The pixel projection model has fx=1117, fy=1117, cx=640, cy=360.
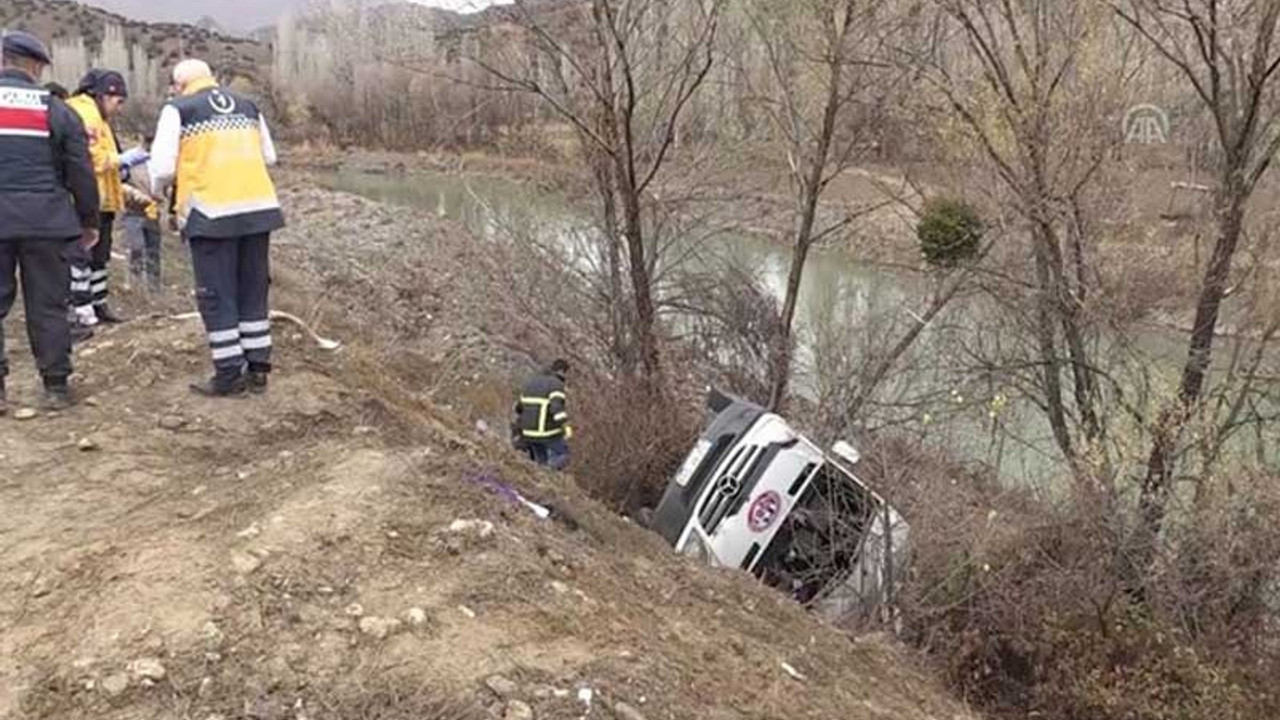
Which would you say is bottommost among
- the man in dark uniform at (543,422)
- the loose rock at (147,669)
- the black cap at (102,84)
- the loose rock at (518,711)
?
the man in dark uniform at (543,422)

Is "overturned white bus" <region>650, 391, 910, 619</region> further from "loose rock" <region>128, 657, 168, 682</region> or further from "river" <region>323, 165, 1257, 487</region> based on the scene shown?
"loose rock" <region>128, 657, 168, 682</region>

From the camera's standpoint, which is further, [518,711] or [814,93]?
[814,93]

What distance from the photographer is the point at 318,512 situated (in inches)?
166

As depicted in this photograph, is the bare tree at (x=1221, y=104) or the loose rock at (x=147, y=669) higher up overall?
the bare tree at (x=1221, y=104)

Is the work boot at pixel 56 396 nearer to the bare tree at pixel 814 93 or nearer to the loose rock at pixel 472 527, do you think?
the loose rock at pixel 472 527

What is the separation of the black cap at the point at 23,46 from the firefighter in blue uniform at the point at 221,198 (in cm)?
59

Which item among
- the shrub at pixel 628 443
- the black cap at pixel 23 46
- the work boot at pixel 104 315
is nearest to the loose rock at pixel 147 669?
the black cap at pixel 23 46

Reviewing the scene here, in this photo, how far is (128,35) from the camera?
84.1 metres

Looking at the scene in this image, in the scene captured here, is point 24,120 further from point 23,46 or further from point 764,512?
point 764,512

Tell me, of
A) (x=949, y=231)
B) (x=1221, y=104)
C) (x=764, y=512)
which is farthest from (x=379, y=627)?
(x=949, y=231)

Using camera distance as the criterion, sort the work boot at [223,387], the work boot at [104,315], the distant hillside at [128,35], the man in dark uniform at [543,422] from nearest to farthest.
Answer: the work boot at [223,387], the work boot at [104,315], the man in dark uniform at [543,422], the distant hillside at [128,35]

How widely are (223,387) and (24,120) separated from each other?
1.54 m

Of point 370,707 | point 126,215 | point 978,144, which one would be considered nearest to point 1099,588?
point 978,144

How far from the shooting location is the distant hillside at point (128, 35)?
7394 cm
